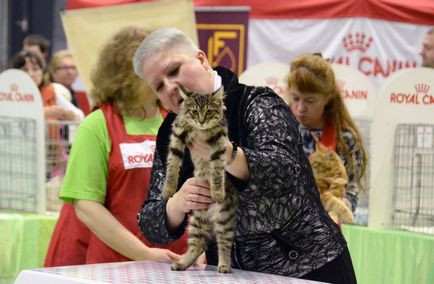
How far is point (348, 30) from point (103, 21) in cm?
390

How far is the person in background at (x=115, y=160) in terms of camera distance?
3.48 metres

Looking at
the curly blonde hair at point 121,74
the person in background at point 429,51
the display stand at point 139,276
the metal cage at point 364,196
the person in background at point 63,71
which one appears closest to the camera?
the display stand at point 139,276

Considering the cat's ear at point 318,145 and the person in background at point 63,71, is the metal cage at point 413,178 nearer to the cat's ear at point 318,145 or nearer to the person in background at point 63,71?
the cat's ear at point 318,145

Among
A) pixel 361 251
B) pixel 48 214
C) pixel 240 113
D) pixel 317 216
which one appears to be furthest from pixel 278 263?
pixel 48 214

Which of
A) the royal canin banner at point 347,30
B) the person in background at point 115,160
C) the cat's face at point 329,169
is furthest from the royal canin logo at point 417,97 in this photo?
the royal canin banner at point 347,30

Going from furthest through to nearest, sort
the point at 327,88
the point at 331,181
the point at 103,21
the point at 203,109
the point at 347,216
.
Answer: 1. the point at 103,21
2. the point at 327,88
3. the point at 347,216
4. the point at 331,181
5. the point at 203,109

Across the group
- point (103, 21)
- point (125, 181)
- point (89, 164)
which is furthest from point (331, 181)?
point (103, 21)

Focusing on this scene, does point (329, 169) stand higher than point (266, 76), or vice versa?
point (266, 76)

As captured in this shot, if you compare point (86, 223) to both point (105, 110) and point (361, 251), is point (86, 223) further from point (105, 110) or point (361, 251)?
point (361, 251)

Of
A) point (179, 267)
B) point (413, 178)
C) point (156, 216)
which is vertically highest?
point (156, 216)

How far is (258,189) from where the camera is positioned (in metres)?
2.34

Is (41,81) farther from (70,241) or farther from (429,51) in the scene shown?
(70,241)

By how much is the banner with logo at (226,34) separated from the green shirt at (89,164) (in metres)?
4.31

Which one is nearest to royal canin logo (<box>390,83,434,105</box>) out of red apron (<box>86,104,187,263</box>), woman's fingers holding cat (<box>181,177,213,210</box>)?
red apron (<box>86,104,187,263</box>)
